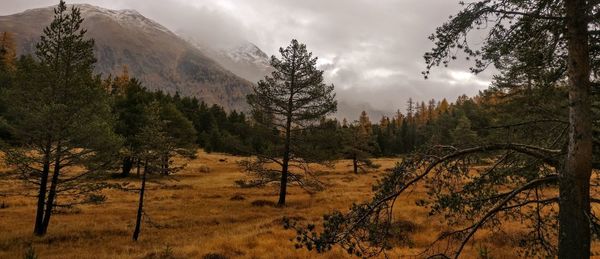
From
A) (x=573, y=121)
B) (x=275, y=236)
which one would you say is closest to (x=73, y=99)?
(x=275, y=236)

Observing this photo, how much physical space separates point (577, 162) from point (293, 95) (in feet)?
77.5

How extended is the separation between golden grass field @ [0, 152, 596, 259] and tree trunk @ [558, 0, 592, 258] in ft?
6.20

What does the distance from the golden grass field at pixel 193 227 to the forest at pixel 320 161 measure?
12cm

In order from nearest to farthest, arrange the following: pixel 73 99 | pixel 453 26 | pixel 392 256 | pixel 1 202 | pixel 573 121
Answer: pixel 573 121, pixel 453 26, pixel 392 256, pixel 73 99, pixel 1 202

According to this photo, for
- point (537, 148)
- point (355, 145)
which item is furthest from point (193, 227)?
point (355, 145)

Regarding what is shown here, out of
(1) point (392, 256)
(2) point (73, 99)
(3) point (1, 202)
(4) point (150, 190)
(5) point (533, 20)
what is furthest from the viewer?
(4) point (150, 190)

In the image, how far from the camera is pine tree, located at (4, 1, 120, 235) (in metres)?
18.9

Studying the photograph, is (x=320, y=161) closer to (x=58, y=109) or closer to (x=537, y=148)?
(x=58, y=109)

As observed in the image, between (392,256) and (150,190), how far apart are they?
1124 inches

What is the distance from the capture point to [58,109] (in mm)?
18406

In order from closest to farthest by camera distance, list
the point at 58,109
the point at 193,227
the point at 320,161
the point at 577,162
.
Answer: the point at 577,162, the point at 58,109, the point at 193,227, the point at 320,161

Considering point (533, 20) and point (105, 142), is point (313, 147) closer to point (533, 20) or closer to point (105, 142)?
point (105, 142)

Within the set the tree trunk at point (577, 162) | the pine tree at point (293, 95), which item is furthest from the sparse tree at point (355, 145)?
the tree trunk at point (577, 162)

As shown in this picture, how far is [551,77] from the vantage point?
6531mm
